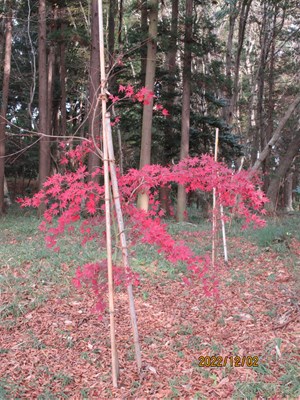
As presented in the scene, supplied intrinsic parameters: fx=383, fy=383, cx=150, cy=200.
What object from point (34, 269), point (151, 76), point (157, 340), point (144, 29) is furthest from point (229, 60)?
point (157, 340)

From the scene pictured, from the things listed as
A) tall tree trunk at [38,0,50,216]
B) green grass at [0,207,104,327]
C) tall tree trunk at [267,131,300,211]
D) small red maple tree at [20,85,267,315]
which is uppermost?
tall tree trunk at [38,0,50,216]

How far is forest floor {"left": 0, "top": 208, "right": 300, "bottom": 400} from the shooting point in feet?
11.6

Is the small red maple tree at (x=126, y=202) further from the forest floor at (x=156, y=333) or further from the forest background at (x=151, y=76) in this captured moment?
the forest background at (x=151, y=76)

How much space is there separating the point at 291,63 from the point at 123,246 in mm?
17717

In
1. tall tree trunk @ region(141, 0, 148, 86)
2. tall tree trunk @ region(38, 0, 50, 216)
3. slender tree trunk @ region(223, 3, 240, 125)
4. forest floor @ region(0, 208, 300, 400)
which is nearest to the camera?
forest floor @ region(0, 208, 300, 400)

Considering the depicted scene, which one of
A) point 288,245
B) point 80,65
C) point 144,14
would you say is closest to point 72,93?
point 80,65

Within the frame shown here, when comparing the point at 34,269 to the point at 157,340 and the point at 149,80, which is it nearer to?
the point at 157,340

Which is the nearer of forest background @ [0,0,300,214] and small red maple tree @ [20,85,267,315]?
small red maple tree @ [20,85,267,315]

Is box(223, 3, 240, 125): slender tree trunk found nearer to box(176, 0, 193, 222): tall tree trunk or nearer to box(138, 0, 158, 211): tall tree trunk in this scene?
box(176, 0, 193, 222): tall tree trunk

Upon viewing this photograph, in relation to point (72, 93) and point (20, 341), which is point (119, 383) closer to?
point (20, 341)

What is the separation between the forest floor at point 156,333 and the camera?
3533 mm

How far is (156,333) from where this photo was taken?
452cm
